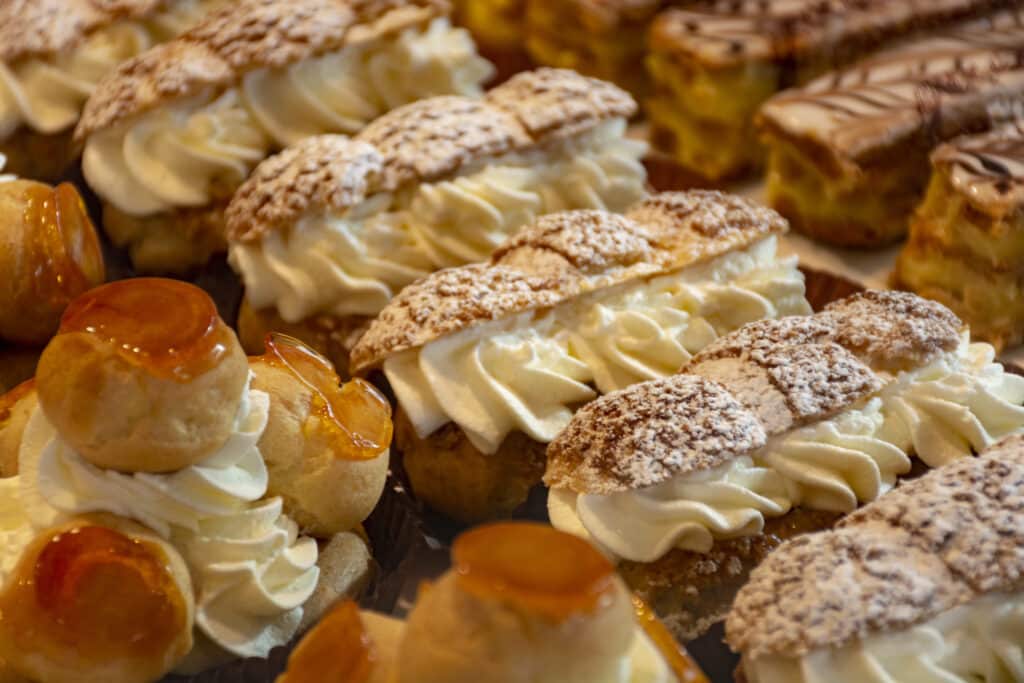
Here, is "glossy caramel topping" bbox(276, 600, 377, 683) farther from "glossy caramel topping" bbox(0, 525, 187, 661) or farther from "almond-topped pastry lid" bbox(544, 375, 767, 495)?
"almond-topped pastry lid" bbox(544, 375, 767, 495)

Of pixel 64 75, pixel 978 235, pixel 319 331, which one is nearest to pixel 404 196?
pixel 319 331

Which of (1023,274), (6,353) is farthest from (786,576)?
(6,353)

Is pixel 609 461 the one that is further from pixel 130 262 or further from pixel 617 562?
pixel 130 262

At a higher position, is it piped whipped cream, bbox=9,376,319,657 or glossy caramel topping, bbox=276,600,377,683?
glossy caramel topping, bbox=276,600,377,683

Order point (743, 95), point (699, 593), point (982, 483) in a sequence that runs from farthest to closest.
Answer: point (743, 95) → point (699, 593) → point (982, 483)

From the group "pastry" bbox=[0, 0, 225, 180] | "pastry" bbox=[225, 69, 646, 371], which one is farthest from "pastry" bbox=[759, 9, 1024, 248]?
"pastry" bbox=[0, 0, 225, 180]

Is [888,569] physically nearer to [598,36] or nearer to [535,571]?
[535,571]
